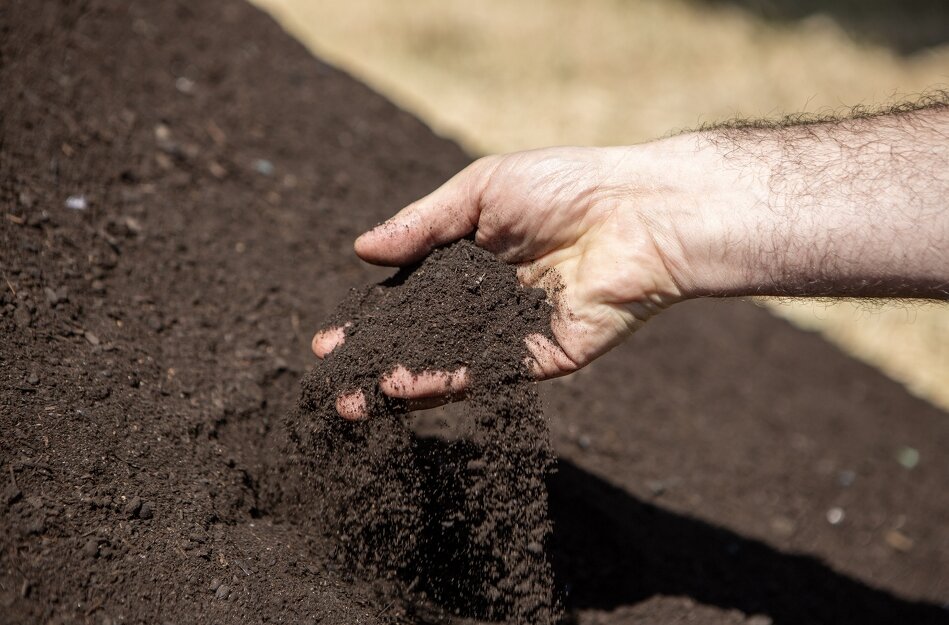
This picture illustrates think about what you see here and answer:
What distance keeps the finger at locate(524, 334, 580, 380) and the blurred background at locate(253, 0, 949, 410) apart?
11.6 ft

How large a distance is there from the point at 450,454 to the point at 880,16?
9.82m

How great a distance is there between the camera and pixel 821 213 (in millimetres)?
2340

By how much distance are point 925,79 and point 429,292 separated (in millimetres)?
8020

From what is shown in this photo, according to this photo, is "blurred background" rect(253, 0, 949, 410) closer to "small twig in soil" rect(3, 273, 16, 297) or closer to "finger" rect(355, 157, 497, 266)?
"finger" rect(355, 157, 497, 266)

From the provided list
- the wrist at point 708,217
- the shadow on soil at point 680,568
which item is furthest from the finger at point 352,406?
the wrist at point 708,217

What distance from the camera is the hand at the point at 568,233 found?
97.0 inches

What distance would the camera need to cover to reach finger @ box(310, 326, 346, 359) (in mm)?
2531

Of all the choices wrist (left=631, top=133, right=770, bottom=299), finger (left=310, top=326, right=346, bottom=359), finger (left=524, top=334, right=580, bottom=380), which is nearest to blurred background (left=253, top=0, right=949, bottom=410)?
wrist (left=631, top=133, right=770, bottom=299)

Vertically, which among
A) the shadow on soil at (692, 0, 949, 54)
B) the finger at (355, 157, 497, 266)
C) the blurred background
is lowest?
the blurred background

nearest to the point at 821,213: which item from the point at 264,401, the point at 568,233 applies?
the point at 568,233

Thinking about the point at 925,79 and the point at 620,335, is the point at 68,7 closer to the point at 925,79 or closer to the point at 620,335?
the point at 620,335

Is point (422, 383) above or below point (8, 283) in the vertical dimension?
above

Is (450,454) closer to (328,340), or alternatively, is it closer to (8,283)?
(328,340)

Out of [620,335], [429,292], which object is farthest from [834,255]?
[429,292]
